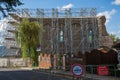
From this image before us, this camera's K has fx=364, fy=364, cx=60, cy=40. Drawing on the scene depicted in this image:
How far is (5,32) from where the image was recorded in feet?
292

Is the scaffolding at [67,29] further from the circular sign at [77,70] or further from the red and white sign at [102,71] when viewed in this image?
the circular sign at [77,70]

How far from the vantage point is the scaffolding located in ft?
264

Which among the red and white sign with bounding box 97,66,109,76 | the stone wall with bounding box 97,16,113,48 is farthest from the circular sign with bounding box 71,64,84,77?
the stone wall with bounding box 97,16,113,48

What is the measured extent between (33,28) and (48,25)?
13094 mm

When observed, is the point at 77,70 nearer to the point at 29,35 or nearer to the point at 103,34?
the point at 29,35

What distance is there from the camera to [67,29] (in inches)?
3236

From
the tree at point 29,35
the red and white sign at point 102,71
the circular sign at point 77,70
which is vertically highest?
the tree at point 29,35

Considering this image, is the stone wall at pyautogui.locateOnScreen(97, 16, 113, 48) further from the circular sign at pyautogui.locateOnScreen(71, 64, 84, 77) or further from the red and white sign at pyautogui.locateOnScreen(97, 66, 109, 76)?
the circular sign at pyautogui.locateOnScreen(71, 64, 84, 77)

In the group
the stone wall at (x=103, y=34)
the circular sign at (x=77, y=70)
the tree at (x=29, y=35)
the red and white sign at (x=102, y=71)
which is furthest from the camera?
the stone wall at (x=103, y=34)

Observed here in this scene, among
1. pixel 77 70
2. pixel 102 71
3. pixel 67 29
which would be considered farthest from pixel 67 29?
pixel 77 70

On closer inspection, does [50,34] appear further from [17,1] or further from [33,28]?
[17,1]

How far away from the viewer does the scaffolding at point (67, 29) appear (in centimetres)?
8050

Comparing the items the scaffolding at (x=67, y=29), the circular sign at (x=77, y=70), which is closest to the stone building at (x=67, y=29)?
the scaffolding at (x=67, y=29)

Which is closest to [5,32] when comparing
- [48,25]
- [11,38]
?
[11,38]
